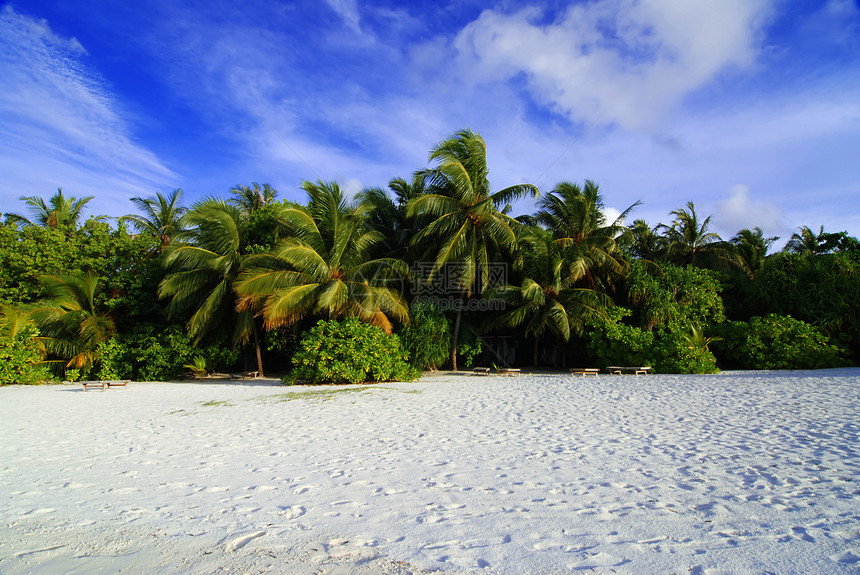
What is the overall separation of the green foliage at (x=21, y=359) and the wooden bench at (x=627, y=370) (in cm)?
1945

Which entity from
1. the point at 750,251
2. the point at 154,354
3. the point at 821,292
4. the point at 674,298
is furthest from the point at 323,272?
the point at 750,251

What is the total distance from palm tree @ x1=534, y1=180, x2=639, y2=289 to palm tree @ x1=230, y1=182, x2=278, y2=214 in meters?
12.3

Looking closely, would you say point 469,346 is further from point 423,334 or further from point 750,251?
point 750,251

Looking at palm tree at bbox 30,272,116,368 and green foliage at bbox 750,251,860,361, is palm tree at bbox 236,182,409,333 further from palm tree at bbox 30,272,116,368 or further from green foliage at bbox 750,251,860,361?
green foliage at bbox 750,251,860,361

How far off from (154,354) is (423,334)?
31.6 ft

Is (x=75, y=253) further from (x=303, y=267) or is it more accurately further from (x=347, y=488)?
(x=347, y=488)

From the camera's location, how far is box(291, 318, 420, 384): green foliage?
45.9 feet

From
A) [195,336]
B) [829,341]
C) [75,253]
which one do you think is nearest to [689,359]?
[829,341]

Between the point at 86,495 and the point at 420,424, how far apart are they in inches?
182

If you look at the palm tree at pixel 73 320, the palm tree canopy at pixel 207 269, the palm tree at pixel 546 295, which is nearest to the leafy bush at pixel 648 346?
the palm tree at pixel 546 295

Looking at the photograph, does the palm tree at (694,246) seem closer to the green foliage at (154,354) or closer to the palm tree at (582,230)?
the palm tree at (582,230)

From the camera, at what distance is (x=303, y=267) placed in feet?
47.6

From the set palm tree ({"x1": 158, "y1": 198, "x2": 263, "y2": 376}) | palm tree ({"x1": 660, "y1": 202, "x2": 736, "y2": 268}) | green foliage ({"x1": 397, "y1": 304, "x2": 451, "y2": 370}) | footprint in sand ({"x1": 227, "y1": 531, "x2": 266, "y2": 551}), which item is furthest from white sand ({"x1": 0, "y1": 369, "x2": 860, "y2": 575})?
palm tree ({"x1": 660, "y1": 202, "x2": 736, "y2": 268})

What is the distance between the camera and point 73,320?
53.5 ft
